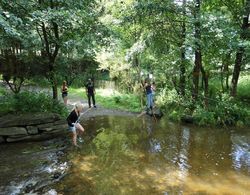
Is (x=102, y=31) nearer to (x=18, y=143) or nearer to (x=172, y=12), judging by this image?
(x=172, y=12)

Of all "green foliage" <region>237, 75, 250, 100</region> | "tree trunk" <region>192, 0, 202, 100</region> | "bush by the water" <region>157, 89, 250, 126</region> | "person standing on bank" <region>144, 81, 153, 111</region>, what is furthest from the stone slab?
"green foliage" <region>237, 75, 250, 100</region>

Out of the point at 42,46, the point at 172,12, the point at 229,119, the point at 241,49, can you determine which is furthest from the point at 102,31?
the point at 229,119


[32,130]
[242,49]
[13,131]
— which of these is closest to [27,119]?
[32,130]

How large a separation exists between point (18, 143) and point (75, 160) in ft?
9.30

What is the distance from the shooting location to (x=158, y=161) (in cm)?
970

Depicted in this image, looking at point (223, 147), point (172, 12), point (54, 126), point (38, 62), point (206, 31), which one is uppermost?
point (172, 12)

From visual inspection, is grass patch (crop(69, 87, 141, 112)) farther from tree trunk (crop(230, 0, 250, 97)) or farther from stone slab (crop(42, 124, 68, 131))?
stone slab (crop(42, 124, 68, 131))

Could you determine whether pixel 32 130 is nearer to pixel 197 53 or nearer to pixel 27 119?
pixel 27 119

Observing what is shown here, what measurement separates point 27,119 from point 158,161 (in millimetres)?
5181

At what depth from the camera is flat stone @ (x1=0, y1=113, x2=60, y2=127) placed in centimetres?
1094

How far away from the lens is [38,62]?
542 inches

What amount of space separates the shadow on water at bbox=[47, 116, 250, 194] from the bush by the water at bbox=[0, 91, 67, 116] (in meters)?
1.86

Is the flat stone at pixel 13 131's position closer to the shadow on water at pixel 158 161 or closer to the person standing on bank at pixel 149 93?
the shadow on water at pixel 158 161

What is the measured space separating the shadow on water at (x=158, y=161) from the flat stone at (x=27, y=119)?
1711 mm
